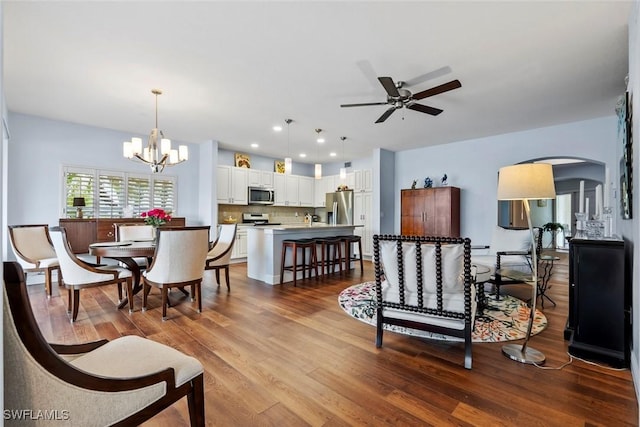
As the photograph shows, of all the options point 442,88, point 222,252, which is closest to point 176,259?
point 222,252

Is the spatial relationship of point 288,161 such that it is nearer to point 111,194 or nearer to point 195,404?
point 111,194

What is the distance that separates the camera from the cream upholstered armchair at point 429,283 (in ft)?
7.38

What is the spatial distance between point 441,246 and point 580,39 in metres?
2.25

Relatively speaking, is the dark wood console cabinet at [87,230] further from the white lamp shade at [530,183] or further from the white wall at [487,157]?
the white wall at [487,157]

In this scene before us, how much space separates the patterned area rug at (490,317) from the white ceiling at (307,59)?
259 cm

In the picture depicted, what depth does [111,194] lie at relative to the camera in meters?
5.39

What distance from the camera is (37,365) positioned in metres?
1.00

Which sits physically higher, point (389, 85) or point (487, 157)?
point (389, 85)

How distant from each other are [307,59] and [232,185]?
4.40 meters

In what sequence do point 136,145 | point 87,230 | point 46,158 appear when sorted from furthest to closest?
point 87,230 → point 46,158 → point 136,145

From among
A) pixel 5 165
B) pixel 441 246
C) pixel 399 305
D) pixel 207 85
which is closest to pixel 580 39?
pixel 441 246

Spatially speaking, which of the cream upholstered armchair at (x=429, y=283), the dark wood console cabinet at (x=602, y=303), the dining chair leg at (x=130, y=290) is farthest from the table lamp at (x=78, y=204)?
the dark wood console cabinet at (x=602, y=303)

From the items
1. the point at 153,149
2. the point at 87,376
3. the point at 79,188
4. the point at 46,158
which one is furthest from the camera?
the point at 79,188

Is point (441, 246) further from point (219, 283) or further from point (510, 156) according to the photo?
point (510, 156)
